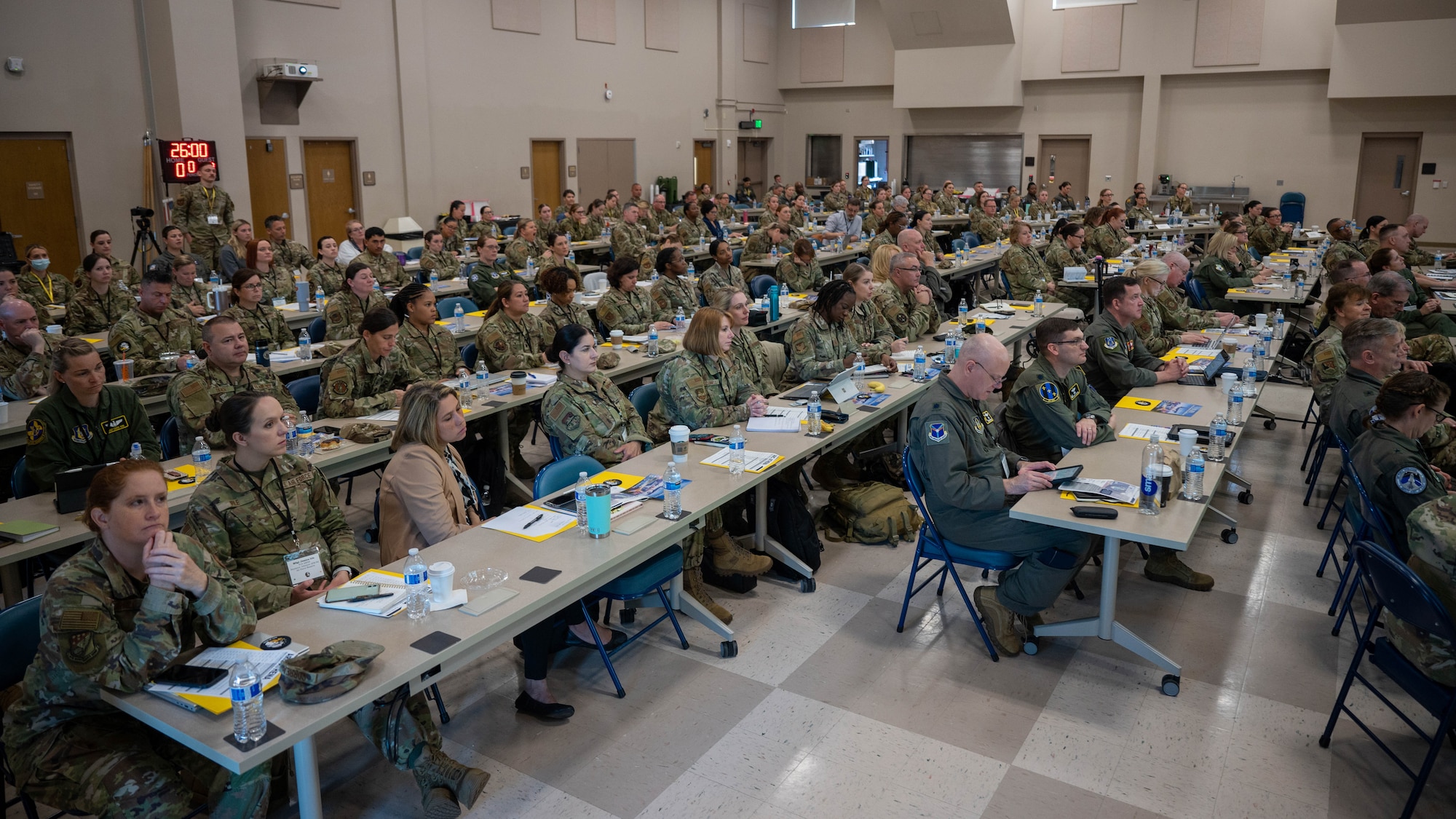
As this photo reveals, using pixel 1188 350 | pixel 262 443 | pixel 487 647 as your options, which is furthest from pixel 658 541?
pixel 1188 350

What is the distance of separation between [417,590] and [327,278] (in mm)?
7414

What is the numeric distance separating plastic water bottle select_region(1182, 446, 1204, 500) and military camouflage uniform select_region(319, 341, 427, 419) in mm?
4186

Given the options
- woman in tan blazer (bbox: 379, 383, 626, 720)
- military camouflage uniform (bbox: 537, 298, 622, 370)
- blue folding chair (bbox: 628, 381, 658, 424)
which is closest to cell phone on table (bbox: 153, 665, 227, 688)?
woman in tan blazer (bbox: 379, 383, 626, 720)

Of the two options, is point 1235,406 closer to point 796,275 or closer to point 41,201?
point 796,275

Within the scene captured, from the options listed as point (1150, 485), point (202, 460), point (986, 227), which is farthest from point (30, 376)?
point (986, 227)

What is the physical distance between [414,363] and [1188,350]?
17.7 ft

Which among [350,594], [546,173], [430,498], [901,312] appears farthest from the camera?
[546,173]

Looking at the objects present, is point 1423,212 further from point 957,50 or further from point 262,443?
point 262,443

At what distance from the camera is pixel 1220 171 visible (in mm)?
19938

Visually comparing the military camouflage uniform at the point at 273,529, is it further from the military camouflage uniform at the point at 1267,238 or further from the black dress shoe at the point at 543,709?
the military camouflage uniform at the point at 1267,238

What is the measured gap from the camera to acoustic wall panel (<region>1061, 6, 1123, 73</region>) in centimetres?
1994

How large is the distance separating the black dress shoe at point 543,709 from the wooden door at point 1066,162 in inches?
800

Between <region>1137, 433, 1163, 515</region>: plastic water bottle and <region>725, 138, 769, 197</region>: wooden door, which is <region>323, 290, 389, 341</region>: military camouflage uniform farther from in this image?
<region>725, 138, 769, 197</region>: wooden door

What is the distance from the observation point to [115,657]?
2.71m
